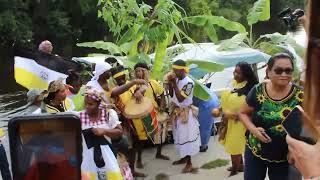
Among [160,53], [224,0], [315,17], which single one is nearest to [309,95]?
[315,17]

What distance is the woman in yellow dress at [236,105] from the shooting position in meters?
5.63

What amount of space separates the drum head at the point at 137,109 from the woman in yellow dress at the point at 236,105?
2.79 ft

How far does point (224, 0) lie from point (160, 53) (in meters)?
32.8

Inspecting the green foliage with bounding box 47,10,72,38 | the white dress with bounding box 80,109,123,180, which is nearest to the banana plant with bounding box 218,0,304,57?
the white dress with bounding box 80,109,123,180

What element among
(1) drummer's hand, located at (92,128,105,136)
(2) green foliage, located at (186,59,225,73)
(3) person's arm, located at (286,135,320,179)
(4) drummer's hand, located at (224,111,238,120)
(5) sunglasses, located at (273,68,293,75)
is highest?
(5) sunglasses, located at (273,68,293,75)

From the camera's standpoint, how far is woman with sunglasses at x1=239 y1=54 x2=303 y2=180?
3.64 meters

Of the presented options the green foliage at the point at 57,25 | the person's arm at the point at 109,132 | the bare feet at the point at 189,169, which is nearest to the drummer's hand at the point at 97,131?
the person's arm at the point at 109,132

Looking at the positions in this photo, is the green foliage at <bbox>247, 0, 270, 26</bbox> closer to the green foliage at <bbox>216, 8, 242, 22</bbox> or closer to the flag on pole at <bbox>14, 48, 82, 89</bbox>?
the flag on pole at <bbox>14, 48, 82, 89</bbox>

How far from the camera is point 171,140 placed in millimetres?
7562

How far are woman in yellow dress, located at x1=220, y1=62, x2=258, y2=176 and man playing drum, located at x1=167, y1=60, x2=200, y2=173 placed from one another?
535 mm

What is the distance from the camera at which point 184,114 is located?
6.50m

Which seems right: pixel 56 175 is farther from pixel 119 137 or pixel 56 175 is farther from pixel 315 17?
pixel 315 17

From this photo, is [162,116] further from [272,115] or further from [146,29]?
[272,115]

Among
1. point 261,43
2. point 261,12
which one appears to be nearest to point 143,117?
point 261,43
